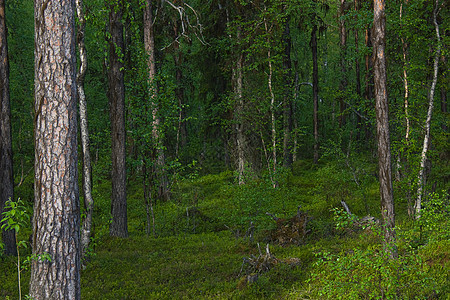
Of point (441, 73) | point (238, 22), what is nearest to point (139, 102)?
point (238, 22)

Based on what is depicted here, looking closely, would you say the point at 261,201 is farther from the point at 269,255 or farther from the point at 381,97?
the point at 381,97

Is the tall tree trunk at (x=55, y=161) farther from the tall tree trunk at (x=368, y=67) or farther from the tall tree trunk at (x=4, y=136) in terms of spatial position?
the tall tree trunk at (x=368, y=67)

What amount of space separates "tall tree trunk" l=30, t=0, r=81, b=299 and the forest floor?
2.32 m

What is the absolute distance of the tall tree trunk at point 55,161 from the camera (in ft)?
15.3

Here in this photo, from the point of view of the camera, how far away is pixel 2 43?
9266 millimetres

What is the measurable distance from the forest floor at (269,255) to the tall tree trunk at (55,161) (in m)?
2.32

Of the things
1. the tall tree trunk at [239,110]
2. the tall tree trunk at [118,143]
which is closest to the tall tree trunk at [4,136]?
the tall tree trunk at [118,143]

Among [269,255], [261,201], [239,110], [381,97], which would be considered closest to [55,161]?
[269,255]

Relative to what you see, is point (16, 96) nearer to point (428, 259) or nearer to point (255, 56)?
point (255, 56)

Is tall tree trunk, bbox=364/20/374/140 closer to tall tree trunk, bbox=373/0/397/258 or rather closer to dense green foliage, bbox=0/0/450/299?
dense green foliage, bbox=0/0/450/299

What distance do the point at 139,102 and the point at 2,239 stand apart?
17.3 feet

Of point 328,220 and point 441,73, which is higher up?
point 441,73

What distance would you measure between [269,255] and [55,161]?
523cm

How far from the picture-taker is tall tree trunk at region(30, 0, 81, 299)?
15.3 feet
